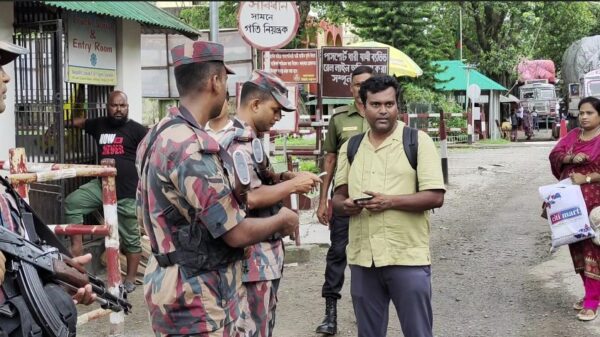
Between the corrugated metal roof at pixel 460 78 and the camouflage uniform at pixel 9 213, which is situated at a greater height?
the corrugated metal roof at pixel 460 78

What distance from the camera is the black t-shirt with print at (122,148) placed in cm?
719

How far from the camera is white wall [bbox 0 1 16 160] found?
274 inches

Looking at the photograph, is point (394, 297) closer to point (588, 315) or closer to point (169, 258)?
point (169, 258)

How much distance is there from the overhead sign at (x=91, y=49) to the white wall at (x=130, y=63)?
3.1 inches

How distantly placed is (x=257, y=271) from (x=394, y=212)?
809mm

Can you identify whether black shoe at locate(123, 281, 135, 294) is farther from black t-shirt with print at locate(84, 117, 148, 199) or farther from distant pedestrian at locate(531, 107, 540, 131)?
distant pedestrian at locate(531, 107, 540, 131)

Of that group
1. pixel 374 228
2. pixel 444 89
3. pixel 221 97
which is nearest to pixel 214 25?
pixel 374 228

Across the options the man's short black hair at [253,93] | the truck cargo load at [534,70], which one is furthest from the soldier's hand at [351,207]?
the truck cargo load at [534,70]

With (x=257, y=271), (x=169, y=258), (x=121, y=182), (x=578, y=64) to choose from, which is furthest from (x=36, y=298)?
(x=578, y=64)

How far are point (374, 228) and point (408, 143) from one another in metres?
0.49

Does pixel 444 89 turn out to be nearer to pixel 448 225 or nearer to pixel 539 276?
pixel 448 225

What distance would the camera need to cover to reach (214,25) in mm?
6328

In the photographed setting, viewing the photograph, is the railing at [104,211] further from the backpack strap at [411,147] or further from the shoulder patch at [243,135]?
the backpack strap at [411,147]

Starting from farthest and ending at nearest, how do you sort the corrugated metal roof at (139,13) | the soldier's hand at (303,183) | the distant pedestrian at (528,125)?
the distant pedestrian at (528,125), the corrugated metal roof at (139,13), the soldier's hand at (303,183)
